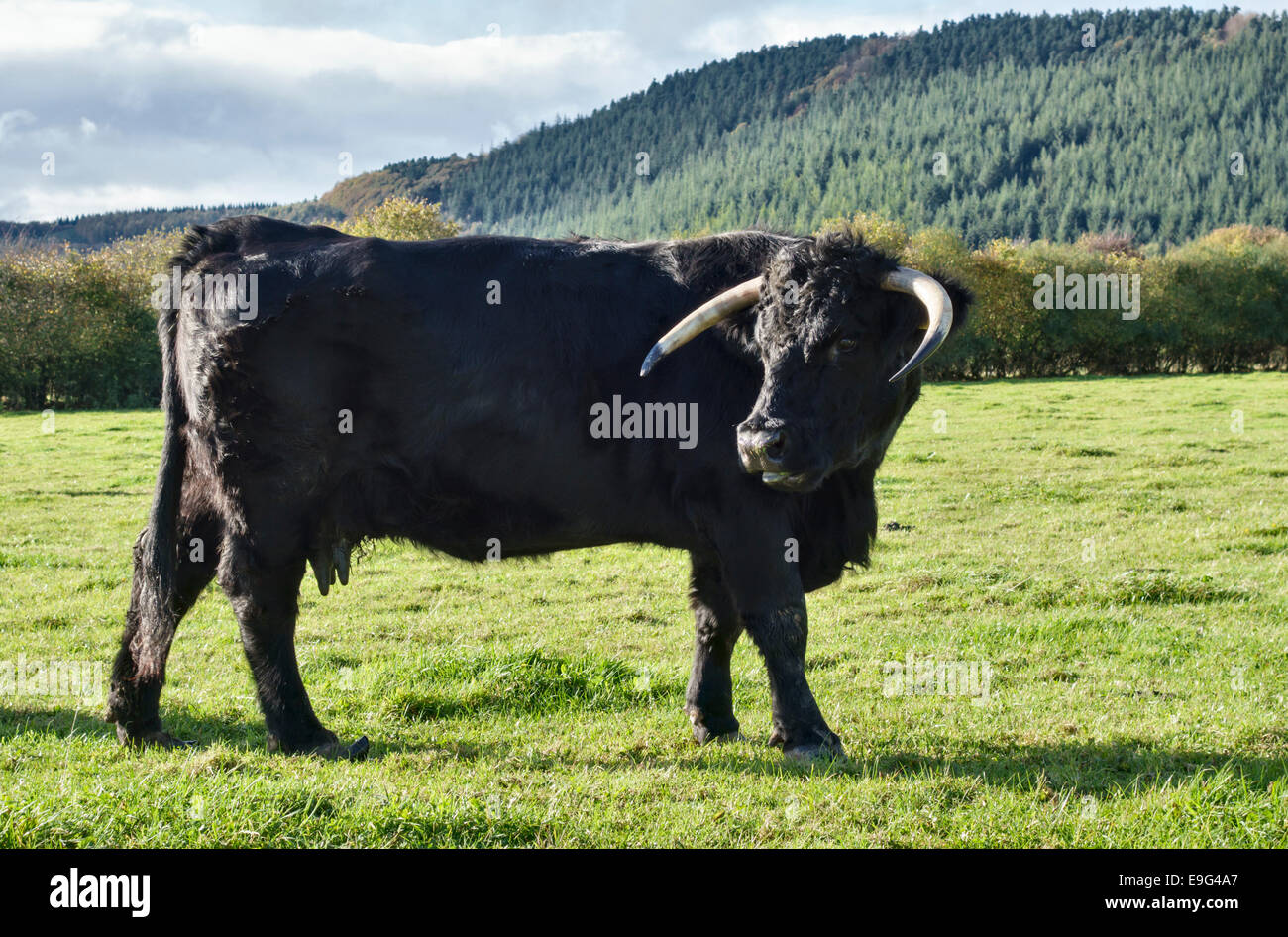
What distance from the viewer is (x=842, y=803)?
14.0 ft

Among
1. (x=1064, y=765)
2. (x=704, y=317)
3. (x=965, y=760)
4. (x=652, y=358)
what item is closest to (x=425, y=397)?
(x=652, y=358)

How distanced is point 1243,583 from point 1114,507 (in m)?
4.03

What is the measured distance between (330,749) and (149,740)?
979mm

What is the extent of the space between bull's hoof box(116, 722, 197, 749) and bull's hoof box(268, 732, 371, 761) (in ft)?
1.66

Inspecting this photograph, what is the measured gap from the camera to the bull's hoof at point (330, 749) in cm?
500

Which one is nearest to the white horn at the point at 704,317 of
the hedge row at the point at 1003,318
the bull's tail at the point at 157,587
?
the bull's tail at the point at 157,587

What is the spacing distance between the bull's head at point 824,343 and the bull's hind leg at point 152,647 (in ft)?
8.57

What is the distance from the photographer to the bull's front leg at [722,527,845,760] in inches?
192

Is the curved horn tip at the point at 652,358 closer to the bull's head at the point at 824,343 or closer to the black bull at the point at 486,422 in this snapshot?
the bull's head at the point at 824,343

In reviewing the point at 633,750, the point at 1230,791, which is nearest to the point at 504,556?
the point at 633,750

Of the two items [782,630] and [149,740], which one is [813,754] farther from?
[149,740]

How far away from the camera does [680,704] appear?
5883 mm

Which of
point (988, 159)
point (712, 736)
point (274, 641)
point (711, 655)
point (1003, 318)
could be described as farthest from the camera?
point (988, 159)
